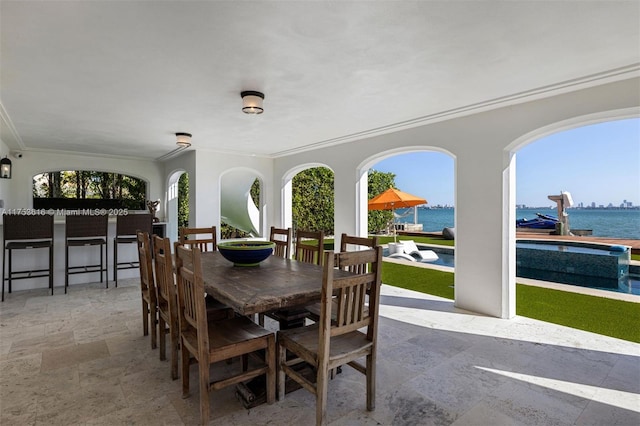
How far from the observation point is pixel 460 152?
4098 millimetres

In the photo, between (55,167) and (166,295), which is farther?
(55,167)

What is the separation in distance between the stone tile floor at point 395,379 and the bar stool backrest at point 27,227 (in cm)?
132

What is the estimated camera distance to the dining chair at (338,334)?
1.76 meters

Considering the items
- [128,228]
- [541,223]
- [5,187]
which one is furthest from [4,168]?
[541,223]

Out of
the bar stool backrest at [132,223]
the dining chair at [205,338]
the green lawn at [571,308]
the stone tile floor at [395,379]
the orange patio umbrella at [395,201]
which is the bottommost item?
the stone tile floor at [395,379]

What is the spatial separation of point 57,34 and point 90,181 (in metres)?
9.74

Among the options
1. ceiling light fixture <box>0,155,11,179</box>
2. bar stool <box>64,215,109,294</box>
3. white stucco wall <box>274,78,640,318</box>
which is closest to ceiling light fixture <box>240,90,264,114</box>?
white stucco wall <box>274,78,640,318</box>

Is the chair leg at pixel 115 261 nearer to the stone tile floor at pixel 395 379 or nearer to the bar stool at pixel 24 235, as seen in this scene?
the bar stool at pixel 24 235

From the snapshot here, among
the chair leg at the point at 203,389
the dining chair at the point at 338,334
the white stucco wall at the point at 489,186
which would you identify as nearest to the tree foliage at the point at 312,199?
the white stucco wall at the point at 489,186

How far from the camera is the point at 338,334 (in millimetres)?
1851

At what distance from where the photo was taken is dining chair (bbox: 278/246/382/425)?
1.76 metres

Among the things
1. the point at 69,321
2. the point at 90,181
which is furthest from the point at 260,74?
the point at 90,181

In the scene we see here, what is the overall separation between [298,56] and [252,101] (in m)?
0.93

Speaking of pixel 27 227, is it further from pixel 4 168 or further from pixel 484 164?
pixel 484 164
